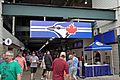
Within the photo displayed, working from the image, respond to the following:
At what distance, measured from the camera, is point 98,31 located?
913 inches

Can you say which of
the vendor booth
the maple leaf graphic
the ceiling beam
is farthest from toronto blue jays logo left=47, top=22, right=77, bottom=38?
the vendor booth

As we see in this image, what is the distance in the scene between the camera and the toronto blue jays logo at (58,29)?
1841 cm

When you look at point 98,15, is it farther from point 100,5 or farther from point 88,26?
point 100,5

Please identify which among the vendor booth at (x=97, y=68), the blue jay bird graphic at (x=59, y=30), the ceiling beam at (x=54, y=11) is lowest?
the vendor booth at (x=97, y=68)

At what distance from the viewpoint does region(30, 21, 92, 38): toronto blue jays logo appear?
60.4ft

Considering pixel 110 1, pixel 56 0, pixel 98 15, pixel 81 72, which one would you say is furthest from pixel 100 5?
pixel 56 0

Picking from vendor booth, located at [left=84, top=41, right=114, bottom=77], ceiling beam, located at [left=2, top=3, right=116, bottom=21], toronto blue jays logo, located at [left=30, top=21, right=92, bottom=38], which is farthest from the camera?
toronto blue jays logo, located at [left=30, top=21, right=92, bottom=38]

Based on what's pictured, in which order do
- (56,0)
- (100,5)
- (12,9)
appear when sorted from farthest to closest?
(56,0), (100,5), (12,9)

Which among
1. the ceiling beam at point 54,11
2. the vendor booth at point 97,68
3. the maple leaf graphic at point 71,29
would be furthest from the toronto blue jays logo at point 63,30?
the vendor booth at point 97,68

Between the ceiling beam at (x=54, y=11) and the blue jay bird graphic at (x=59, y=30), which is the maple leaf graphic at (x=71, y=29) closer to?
the blue jay bird graphic at (x=59, y=30)

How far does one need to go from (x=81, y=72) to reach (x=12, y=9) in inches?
244

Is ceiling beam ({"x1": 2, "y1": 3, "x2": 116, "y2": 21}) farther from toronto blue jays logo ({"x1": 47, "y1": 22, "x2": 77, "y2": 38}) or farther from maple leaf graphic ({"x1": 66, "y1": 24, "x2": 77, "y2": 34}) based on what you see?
toronto blue jays logo ({"x1": 47, "y1": 22, "x2": 77, "y2": 38})

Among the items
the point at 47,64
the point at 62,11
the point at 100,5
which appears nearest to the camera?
the point at 47,64

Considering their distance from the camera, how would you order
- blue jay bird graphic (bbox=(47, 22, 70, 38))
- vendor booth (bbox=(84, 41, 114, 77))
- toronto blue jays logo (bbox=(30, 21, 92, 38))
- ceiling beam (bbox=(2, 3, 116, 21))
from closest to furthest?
1. ceiling beam (bbox=(2, 3, 116, 21))
2. vendor booth (bbox=(84, 41, 114, 77))
3. toronto blue jays logo (bbox=(30, 21, 92, 38))
4. blue jay bird graphic (bbox=(47, 22, 70, 38))
